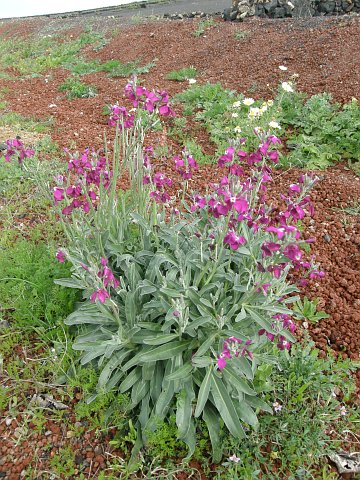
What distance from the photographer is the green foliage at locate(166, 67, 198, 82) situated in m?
7.21

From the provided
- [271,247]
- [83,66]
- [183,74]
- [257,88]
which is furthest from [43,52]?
[271,247]

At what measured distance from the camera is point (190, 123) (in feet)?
18.1

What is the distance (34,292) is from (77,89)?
5.72 metres

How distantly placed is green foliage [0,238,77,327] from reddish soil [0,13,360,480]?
0.65m

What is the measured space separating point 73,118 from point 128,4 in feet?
60.0

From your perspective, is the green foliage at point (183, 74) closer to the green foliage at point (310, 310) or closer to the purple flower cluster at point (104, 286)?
the green foliage at point (310, 310)

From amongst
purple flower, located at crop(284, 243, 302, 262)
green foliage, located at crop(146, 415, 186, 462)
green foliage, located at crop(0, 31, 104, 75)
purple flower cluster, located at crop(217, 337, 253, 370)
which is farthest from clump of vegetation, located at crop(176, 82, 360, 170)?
green foliage, located at crop(0, 31, 104, 75)

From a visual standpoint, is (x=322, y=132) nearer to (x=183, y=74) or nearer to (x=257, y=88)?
(x=257, y=88)

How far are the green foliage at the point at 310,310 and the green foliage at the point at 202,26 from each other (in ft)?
27.4

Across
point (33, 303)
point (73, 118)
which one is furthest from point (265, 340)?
point (73, 118)

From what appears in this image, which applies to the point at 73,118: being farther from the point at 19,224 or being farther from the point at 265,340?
the point at 265,340

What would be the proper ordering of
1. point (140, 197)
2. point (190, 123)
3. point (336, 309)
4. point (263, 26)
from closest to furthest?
point (140, 197)
point (336, 309)
point (190, 123)
point (263, 26)

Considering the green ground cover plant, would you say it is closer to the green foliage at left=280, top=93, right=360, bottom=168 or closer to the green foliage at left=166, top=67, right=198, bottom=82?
the green foliage at left=280, top=93, right=360, bottom=168

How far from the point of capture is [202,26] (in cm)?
970
